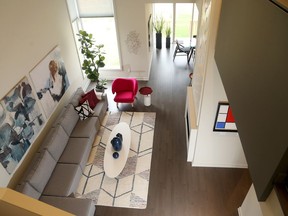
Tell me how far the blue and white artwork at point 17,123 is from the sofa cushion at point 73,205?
944 mm

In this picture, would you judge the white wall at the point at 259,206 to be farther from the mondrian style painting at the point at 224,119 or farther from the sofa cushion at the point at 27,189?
the sofa cushion at the point at 27,189

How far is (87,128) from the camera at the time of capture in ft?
19.1

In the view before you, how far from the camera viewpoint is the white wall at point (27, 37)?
410 centimetres

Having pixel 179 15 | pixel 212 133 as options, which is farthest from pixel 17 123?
pixel 179 15

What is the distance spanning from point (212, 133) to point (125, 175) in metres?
2.12

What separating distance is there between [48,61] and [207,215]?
15.7 feet

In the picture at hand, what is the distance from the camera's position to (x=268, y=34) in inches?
67.2

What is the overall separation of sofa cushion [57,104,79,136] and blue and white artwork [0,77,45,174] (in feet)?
1.99

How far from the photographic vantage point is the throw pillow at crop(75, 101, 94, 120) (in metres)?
6.06

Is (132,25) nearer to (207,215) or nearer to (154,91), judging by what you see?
(154,91)

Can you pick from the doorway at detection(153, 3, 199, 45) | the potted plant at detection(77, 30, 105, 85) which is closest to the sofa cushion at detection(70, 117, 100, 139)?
the potted plant at detection(77, 30, 105, 85)

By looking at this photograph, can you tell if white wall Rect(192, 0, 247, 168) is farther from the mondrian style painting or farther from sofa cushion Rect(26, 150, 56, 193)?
sofa cushion Rect(26, 150, 56, 193)

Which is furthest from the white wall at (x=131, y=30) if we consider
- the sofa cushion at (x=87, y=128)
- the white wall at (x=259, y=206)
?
the white wall at (x=259, y=206)

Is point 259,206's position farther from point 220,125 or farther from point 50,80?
point 50,80
